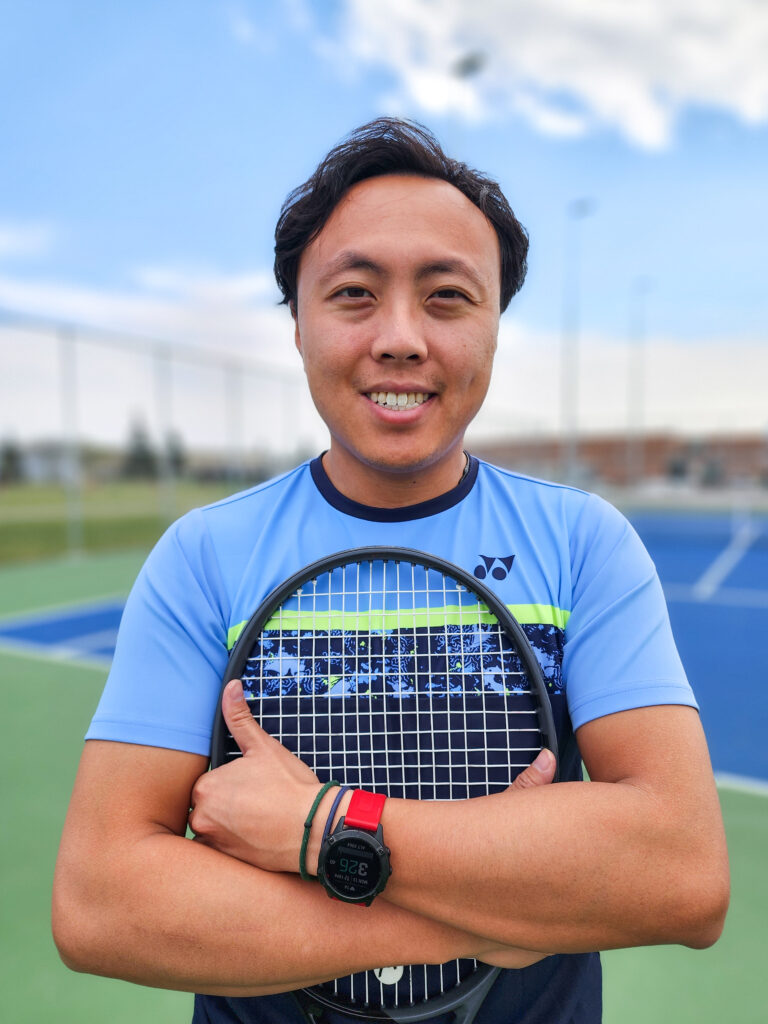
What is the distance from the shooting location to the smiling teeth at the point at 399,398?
4.10 feet

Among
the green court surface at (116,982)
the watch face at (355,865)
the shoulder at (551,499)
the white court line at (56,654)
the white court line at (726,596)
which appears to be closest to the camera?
the watch face at (355,865)

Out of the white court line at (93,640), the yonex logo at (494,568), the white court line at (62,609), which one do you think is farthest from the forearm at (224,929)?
the white court line at (62,609)

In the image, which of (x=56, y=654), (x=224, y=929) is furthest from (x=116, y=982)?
(x=56, y=654)

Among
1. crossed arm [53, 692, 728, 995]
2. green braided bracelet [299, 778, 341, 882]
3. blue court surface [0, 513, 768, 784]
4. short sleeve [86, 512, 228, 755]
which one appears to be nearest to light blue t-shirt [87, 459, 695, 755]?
short sleeve [86, 512, 228, 755]

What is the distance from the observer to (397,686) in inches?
48.9

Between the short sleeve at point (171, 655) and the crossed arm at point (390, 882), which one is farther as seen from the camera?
the short sleeve at point (171, 655)

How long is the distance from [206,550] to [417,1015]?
76 cm

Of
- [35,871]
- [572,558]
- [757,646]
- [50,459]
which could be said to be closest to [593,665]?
[572,558]

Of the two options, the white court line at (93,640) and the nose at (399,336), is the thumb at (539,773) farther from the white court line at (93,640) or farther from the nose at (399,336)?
the white court line at (93,640)

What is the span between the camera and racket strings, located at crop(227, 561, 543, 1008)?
3.99 ft

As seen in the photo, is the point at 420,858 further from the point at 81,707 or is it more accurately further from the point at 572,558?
the point at 81,707

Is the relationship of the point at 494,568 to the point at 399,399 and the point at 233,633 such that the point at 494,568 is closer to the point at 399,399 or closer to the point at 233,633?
the point at 399,399

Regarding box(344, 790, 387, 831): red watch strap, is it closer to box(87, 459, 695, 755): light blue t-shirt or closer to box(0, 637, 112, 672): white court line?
box(87, 459, 695, 755): light blue t-shirt

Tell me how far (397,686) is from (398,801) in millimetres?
190
